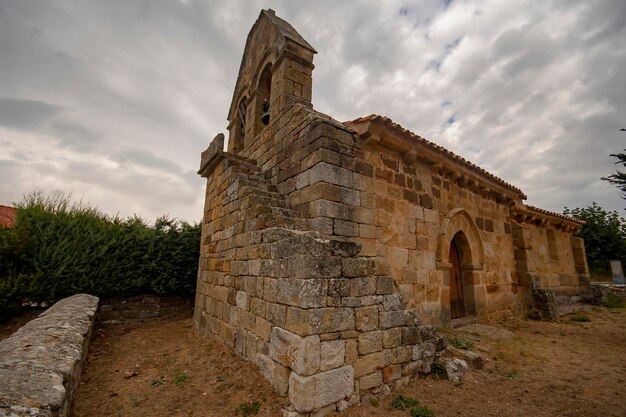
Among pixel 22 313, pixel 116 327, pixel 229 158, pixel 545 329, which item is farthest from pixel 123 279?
pixel 545 329

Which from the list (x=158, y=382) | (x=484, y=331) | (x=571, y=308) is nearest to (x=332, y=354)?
(x=158, y=382)

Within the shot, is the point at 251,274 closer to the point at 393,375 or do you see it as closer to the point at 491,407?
the point at 393,375

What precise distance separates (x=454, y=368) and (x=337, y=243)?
2445 millimetres

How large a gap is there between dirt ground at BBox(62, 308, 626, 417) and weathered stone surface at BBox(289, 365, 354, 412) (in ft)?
0.83

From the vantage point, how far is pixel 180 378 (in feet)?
13.7

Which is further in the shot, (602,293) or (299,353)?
(602,293)

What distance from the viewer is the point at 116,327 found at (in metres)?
7.40

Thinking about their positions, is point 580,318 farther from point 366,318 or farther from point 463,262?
point 366,318

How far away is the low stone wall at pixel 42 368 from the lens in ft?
6.41

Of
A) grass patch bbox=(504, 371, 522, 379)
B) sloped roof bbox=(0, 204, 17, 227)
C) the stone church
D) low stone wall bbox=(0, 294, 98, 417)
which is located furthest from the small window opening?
sloped roof bbox=(0, 204, 17, 227)

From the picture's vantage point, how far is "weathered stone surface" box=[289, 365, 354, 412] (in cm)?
286

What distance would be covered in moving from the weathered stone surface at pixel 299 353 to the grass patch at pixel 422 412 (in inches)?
45.1

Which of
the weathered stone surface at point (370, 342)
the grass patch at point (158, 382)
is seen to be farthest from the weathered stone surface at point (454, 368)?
the grass patch at point (158, 382)

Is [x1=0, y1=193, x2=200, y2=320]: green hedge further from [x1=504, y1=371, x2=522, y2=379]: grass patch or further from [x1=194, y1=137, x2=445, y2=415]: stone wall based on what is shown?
[x1=504, y1=371, x2=522, y2=379]: grass patch
